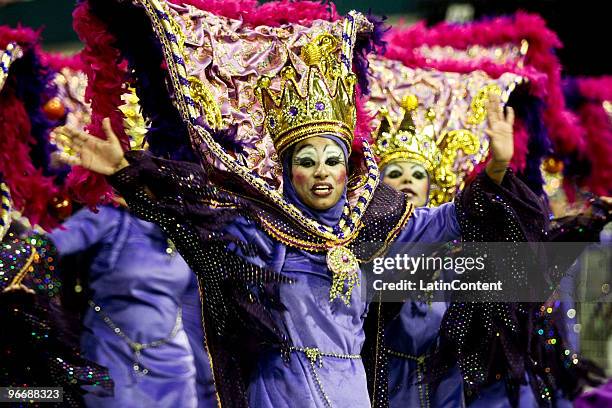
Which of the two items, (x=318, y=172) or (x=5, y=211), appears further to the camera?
(x=5, y=211)

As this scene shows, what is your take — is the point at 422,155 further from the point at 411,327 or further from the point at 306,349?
the point at 306,349

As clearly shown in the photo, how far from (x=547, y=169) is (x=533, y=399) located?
2.94 metres

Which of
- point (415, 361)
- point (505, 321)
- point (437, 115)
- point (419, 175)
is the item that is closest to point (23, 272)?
point (415, 361)

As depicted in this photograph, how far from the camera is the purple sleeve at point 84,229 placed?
5703mm

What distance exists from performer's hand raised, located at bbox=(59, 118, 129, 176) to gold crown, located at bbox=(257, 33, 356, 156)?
2.35ft

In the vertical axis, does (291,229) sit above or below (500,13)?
below

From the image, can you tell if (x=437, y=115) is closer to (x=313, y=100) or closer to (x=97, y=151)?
(x=313, y=100)

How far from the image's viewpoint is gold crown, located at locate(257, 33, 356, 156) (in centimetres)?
447

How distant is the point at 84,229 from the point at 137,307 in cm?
46

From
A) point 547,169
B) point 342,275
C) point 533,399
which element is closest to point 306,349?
point 342,275

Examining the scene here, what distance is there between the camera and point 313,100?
4480 millimetres

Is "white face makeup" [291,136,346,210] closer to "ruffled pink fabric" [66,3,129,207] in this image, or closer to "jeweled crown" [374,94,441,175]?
"ruffled pink fabric" [66,3,129,207]

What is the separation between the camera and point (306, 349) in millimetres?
4277

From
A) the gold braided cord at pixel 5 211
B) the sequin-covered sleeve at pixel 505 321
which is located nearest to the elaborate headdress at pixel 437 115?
the sequin-covered sleeve at pixel 505 321
